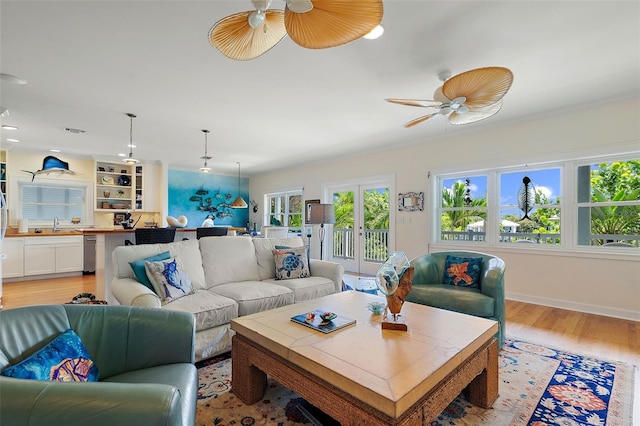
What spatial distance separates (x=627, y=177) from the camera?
3568mm

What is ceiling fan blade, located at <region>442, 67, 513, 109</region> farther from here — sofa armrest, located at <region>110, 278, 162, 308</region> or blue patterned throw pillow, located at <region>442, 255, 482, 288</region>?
sofa armrest, located at <region>110, 278, 162, 308</region>

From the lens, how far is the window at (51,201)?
20.3 feet

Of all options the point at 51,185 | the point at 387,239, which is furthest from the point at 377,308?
the point at 51,185

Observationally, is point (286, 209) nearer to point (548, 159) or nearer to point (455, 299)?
point (548, 159)

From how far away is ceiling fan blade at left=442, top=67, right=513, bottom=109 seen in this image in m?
2.02

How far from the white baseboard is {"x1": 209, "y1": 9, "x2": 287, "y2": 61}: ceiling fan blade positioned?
444cm

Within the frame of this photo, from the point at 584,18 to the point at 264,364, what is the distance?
3129 millimetres

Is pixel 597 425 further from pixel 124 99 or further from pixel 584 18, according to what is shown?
pixel 124 99

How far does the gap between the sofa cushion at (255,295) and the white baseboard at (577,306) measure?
10.9 ft

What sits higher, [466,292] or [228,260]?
[228,260]

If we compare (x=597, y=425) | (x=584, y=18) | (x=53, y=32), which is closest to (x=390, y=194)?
(x=584, y=18)

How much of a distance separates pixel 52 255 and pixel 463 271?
23.4ft

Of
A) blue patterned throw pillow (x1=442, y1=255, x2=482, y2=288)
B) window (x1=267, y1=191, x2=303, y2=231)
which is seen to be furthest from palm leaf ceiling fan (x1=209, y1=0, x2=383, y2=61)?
window (x1=267, y1=191, x2=303, y2=231)

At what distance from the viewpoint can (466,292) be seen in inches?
107
